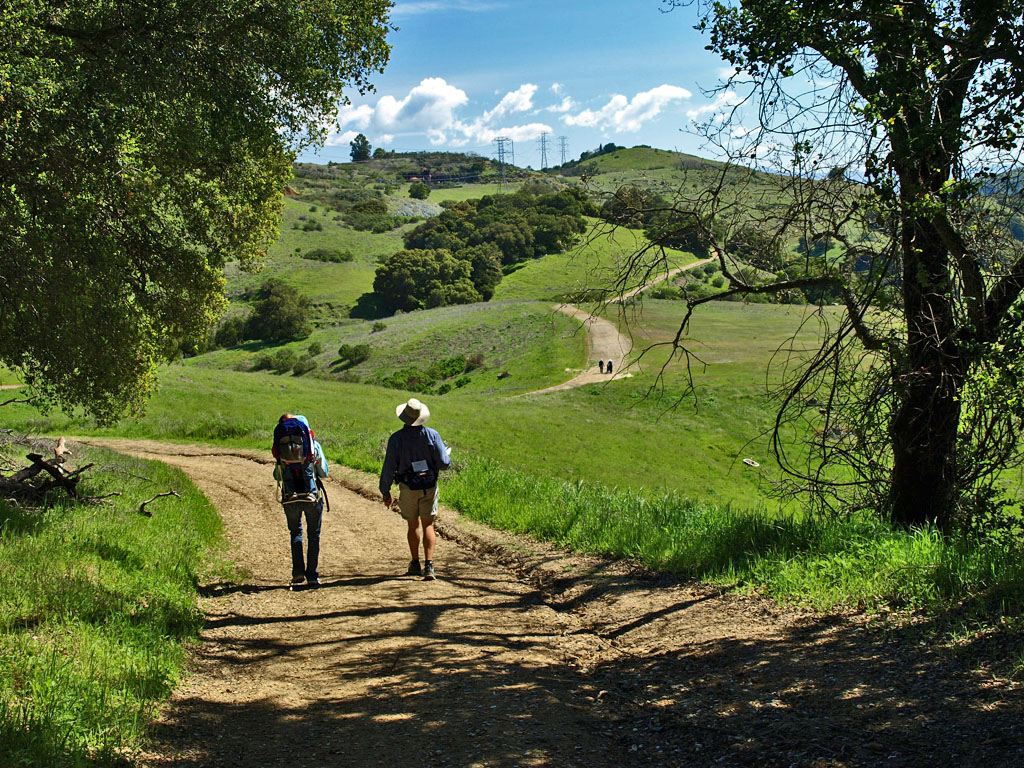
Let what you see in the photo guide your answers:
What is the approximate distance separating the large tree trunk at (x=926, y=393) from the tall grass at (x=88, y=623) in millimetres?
7279

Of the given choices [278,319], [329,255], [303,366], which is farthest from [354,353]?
[329,255]

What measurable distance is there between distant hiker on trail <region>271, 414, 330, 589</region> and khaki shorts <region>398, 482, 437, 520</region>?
91 cm

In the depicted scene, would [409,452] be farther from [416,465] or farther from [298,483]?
[298,483]

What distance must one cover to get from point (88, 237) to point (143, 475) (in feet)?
22.5

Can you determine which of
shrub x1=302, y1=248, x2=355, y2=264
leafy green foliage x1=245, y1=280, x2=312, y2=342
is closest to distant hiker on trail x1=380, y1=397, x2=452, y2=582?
leafy green foliage x1=245, y1=280, x2=312, y2=342

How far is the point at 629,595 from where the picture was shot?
7602 millimetres

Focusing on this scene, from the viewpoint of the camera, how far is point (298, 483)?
28.4ft

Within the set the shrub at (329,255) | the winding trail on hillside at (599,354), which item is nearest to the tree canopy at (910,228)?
the winding trail on hillside at (599,354)

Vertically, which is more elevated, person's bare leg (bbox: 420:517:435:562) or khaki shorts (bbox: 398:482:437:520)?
khaki shorts (bbox: 398:482:437:520)

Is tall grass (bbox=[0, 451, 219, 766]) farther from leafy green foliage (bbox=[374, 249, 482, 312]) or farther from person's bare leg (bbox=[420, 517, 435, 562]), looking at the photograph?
leafy green foliage (bbox=[374, 249, 482, 312])

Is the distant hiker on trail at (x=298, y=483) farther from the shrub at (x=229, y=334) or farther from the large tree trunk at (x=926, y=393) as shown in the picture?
the shrub at (x=229, y=334)

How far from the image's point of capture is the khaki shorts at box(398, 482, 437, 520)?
8.81 metres

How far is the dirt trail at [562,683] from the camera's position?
167 inches

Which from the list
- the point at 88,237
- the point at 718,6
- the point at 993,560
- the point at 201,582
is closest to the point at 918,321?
the point at 993,560
